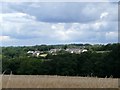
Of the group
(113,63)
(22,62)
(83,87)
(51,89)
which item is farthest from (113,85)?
(113,63)

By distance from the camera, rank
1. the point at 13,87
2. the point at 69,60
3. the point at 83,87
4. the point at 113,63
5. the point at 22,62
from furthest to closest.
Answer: the point at 69,60 → the point at 113,63 → the point at 22,62 → the point at 83,87 → the point at 13,87

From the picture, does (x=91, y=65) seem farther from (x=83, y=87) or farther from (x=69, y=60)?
(x=83, y=87)

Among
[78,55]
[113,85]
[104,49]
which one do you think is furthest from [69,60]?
[113,85]

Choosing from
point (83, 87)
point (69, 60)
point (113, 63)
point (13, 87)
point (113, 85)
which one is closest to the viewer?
point (13, 87)

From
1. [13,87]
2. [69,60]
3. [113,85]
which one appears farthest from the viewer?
[69,60]

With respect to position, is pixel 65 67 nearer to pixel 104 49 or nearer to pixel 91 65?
pixel 91 65

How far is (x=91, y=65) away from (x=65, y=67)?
137 cm

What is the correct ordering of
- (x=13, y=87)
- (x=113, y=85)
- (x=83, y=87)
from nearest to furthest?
(x=13, y=87), (x=83, y=87), (x=113, y=85)

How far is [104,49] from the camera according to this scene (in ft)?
67.6

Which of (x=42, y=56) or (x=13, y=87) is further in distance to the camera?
(x=42, y=56)

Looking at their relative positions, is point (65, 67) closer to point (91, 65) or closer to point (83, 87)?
point (91, 65)

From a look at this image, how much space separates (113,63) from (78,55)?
2.59 m

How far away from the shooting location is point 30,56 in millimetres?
17344

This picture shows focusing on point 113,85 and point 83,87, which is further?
point 113,85
